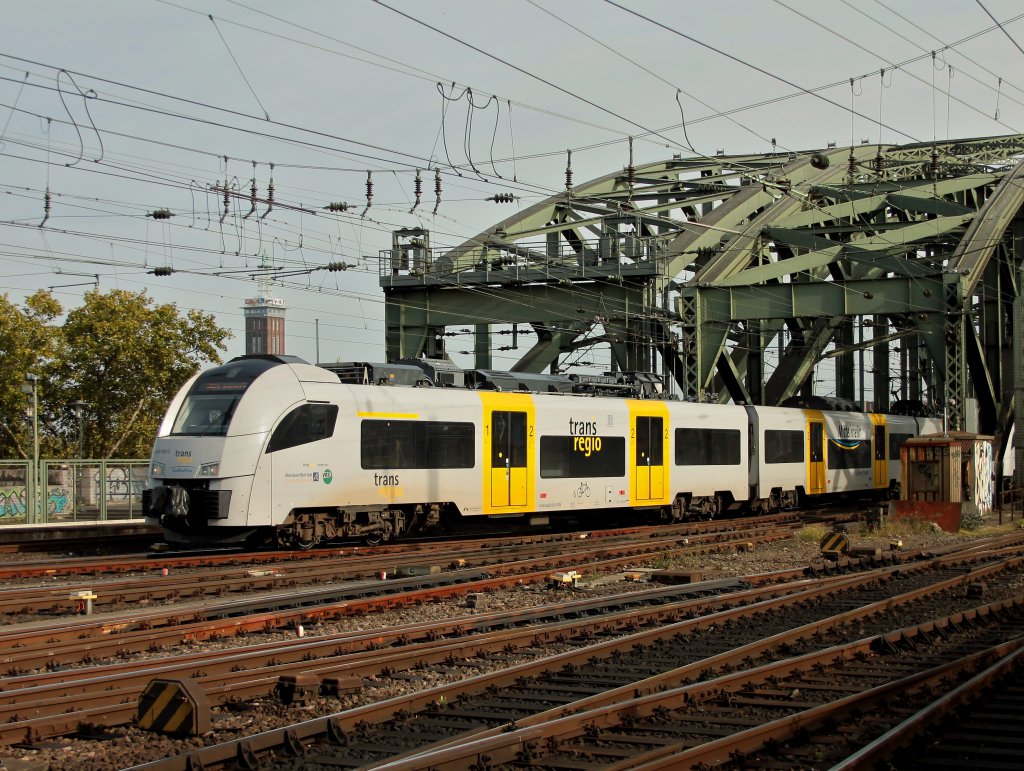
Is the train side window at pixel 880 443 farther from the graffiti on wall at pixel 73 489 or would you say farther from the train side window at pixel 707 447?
the graffiti on wall at pixel 73 489

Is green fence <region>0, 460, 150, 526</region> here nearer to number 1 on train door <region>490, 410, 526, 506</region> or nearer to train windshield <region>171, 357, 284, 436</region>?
train windshield <region>171, 357, 284, 436</region>

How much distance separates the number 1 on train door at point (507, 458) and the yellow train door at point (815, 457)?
11.8m

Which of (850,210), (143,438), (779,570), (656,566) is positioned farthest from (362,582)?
(850,210)

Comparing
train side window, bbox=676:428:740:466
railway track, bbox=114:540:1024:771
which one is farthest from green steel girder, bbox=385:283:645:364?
railway track, bbox=114:540:1024:771

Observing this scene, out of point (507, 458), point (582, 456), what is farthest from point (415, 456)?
point (582, 456)

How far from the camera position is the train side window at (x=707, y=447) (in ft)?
88.2

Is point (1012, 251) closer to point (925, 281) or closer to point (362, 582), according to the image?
point (925, 281)

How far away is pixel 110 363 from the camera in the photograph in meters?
41.1

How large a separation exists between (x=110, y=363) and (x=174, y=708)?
1411 inches

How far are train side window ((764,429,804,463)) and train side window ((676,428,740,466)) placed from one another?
4.79ft

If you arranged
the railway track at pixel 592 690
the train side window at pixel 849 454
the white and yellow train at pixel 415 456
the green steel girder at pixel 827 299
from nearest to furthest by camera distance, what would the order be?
the railway track at pixel 592 690 < the white and yellow train at pixel 415 456 < the train side window at pixel 849 454 < the green steel girder at pixel 827 299

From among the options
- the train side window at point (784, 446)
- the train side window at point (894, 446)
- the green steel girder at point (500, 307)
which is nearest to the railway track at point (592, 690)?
the train side window at point (784, 446)

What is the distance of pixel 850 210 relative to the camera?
46562mm

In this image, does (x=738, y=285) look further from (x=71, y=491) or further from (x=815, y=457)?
(x=71, y=491)
